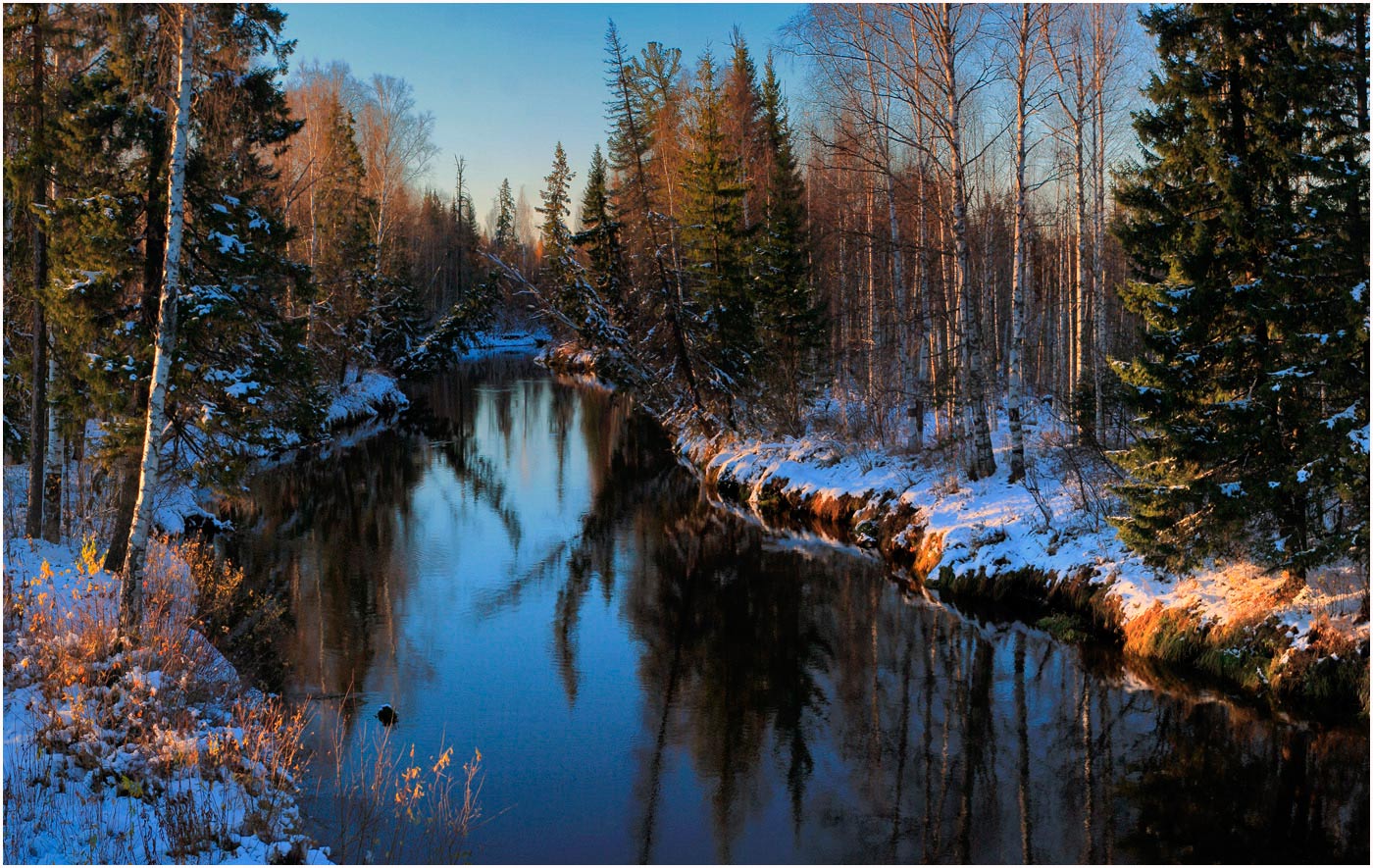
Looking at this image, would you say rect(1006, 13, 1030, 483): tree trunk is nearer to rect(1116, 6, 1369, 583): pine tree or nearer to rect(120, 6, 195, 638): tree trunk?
rect(1116, 6, 1369, 583): pine tree

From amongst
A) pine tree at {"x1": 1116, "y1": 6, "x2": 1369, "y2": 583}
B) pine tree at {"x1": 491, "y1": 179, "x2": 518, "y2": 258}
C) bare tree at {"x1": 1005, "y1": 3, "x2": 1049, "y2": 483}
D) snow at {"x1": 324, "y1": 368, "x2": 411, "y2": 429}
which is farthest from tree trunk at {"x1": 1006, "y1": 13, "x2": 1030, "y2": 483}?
pine tree at {"x1": 491, "y1": 179, "x2": 518, "y2": 258}

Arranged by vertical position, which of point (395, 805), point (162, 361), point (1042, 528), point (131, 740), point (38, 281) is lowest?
point (395, 805)

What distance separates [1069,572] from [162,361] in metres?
11.3

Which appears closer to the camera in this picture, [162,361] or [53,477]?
[162,361]

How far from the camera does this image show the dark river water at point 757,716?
7.31m

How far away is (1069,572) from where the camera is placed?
41.0 feet

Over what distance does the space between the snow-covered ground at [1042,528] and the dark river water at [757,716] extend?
1043 millimetres

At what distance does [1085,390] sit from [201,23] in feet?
53.8

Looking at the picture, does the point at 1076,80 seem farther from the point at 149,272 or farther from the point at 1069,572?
the point at 149,272

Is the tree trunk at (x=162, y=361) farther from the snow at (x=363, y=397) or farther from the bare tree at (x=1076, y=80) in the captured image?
the snow at (x=363, y=397)

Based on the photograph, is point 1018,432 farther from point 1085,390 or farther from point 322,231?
point 322,231

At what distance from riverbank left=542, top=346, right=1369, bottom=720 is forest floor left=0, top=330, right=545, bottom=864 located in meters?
9.09

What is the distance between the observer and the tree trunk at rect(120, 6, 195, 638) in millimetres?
8445

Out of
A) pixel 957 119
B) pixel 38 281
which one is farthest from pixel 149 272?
pixel 957 119
